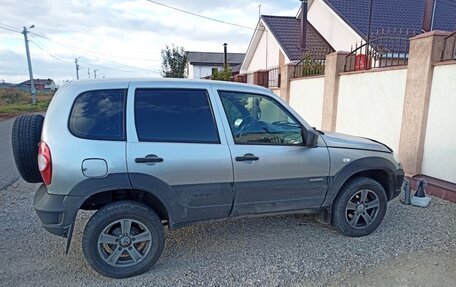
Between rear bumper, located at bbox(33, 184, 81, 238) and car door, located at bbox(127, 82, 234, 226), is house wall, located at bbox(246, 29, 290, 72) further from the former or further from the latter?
rear bumper, located at bbox(33, 184, 81, 238)

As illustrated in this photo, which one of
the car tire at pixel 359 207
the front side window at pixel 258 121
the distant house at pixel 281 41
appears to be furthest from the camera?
the distant house at pixel 281 41

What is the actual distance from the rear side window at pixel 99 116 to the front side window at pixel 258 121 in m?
1.03

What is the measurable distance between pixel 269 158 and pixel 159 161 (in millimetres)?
1119

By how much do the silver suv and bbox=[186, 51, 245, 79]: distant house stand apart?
39.0 meters

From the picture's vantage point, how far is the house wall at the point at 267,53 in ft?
A: 57.7

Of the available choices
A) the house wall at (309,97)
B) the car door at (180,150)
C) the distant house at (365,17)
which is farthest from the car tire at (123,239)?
the distant house at (365,17)

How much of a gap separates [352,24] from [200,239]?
1334cm

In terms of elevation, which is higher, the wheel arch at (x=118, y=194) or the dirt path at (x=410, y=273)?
the wheel arch at (x=118, y=194)

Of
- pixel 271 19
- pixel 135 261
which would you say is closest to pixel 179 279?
pixel 135 261

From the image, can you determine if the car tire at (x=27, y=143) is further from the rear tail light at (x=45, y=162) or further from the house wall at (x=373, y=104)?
the house wall at (x=373, y=104)

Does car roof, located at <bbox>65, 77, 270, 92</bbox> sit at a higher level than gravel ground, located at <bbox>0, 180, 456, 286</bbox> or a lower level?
higher

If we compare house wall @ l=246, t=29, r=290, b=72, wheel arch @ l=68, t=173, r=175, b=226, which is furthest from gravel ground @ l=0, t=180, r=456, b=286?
house wall @ l=246, t=29, r=290, b=72

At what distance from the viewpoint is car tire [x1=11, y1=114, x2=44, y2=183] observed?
2.91 meters

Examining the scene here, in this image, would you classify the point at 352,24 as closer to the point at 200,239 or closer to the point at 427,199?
the point at 427,199
